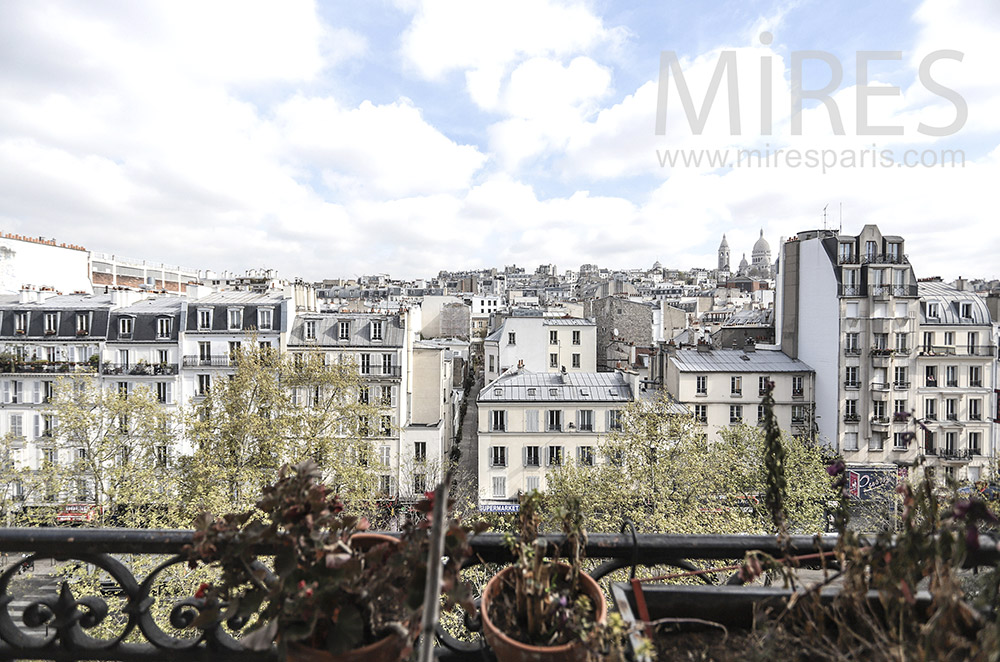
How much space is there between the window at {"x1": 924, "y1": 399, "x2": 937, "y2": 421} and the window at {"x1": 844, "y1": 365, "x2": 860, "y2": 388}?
3823 millimetres

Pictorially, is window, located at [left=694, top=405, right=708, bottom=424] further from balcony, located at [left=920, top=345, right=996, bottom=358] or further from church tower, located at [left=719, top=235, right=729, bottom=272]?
church tower, located at [left=719, top=235, right=729, bottom=272]

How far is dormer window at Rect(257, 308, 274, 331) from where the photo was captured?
26.2 meters

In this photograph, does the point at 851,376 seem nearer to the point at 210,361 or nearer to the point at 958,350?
the point at 958,350

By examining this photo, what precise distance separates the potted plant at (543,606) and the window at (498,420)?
21.1 metres

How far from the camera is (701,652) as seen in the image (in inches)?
75.7

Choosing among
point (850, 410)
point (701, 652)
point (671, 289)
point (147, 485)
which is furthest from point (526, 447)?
point (671, 289)

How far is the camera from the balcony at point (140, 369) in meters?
25.1

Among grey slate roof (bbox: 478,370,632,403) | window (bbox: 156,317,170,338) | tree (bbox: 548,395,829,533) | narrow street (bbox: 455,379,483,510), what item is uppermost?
→ window (bbox: 156,317,170,338)

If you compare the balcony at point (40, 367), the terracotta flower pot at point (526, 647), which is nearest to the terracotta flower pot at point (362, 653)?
the terracotta flower pot at point (526, 647)

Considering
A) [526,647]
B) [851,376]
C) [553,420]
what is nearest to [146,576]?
[526,647]

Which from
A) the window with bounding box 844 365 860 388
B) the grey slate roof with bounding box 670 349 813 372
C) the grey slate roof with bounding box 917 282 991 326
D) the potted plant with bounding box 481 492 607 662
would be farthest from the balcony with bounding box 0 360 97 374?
the grey slate roof with bounding box 917 282 991 326

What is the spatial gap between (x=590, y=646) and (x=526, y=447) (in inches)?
858

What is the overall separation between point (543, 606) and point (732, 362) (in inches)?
1054

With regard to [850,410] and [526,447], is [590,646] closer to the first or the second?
[526,447]
